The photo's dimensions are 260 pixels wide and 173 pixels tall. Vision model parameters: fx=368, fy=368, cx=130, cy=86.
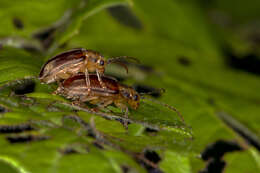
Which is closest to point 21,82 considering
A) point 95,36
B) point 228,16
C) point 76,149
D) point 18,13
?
point 76,149

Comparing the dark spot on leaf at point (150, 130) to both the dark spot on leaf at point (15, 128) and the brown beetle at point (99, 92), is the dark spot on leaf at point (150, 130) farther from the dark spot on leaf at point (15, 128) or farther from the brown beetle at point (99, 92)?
the dark spot on leaf at point (15, 128)

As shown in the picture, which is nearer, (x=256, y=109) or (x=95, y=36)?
(x=256, y=109)

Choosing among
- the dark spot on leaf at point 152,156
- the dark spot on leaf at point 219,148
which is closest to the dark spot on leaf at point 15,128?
the dark spot on leaf at point 152,156

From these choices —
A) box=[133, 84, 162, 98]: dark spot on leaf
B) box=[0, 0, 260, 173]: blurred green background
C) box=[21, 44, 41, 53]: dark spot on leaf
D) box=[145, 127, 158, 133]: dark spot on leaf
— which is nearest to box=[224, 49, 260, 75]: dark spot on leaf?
box=[0, 0, 260, 173]: blurred green background

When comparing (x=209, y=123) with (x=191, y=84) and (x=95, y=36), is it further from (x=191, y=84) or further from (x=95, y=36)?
(x=95, y=36)

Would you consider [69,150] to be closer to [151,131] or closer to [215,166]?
[151,131]

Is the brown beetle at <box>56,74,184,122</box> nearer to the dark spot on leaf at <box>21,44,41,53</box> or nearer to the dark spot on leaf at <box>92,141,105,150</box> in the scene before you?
the dark spot on leaf at <box>92,141,105,150</box>
